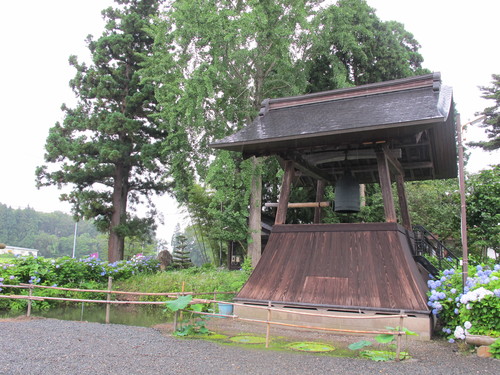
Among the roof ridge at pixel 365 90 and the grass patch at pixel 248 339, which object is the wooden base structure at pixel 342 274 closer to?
the grass patch at pixel 248 339

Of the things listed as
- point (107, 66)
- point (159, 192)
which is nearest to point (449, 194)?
point (159, 192)

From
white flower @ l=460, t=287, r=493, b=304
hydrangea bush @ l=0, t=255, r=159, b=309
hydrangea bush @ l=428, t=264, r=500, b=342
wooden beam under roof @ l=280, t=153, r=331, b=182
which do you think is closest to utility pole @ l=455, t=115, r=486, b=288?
hydrangea bush @ l=428, t=264, r=500, b=342

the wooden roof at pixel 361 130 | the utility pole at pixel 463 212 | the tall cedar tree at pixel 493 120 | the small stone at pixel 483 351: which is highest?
the tall cedar tree at pixel 493 120

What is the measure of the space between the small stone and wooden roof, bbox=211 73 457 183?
3724 millimetres

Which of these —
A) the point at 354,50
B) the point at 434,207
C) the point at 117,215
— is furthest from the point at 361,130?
the point at 117,215

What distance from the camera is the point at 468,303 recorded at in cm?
643

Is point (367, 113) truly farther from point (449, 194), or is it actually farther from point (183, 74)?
point (449, 194)

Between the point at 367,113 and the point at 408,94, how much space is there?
4.52ft

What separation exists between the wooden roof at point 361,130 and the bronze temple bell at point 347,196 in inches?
24.3

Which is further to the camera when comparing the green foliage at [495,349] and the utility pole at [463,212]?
the utility pole at [463,212]

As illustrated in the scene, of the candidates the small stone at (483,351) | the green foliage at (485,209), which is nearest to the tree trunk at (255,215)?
the green foliage at (485,209)

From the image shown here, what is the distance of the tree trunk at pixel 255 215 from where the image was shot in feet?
53.1

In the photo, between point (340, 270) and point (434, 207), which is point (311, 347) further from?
point (434, 207)

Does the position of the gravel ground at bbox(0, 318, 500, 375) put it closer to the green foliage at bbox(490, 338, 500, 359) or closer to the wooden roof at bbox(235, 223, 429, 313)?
the green foliage at bbox(490, 338, 500, 359)
